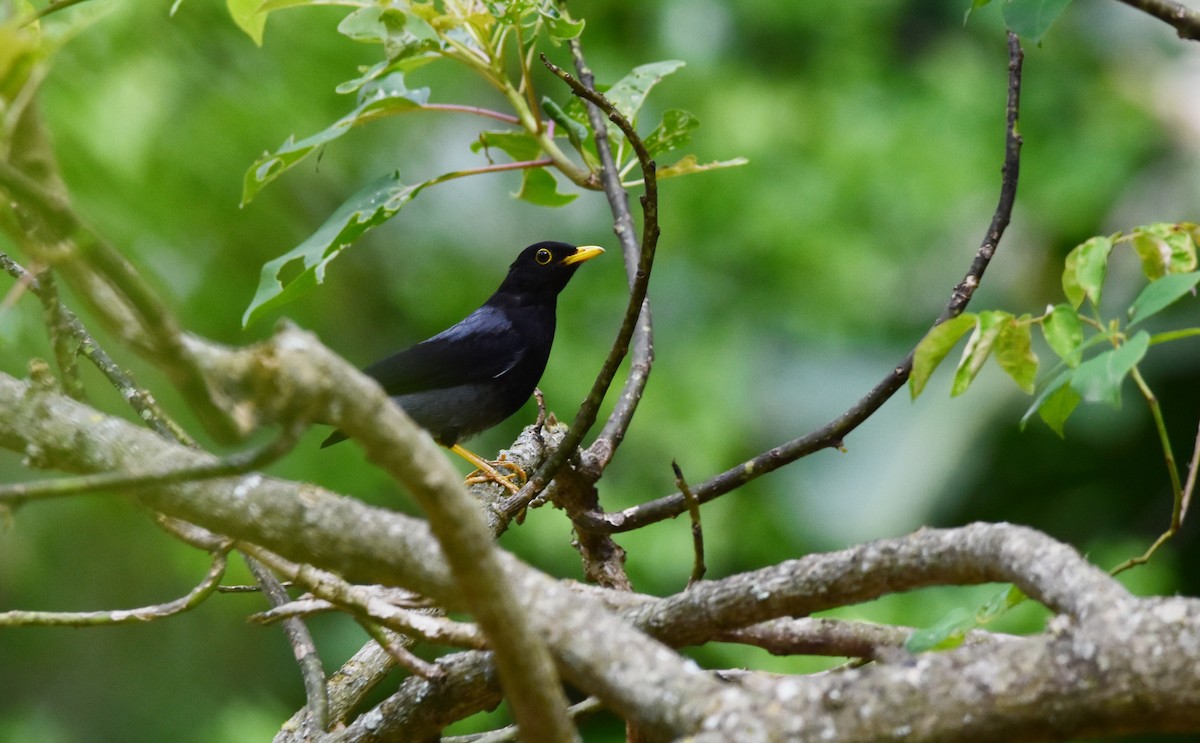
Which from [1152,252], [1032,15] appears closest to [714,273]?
[1032,15]

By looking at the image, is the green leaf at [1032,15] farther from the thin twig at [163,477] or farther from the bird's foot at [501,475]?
the bird's foot at [501,475]

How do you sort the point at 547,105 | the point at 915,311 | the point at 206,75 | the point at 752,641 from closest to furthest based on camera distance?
the point at 752,641, the point at 547,105, the point at 206,75, the point at 915,311

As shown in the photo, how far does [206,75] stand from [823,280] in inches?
181

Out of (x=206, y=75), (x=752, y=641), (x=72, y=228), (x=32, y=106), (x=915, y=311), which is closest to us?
(x=72, y=228)

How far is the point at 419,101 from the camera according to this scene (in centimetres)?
321

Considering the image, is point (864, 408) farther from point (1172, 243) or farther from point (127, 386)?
point (127, 386)

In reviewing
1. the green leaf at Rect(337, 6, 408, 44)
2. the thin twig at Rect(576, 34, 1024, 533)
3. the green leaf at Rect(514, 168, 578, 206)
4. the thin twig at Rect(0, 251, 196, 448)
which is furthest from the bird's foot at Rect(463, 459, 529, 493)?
the green leaf at Rect(337, 6, 408, 44)

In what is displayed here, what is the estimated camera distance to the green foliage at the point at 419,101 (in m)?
2.93

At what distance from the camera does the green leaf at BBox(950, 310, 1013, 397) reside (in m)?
2.06

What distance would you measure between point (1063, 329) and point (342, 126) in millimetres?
1819

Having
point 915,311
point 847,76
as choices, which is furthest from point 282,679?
point 847,76

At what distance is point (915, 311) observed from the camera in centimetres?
938

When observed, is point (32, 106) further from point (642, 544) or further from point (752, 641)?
point (642, 544)

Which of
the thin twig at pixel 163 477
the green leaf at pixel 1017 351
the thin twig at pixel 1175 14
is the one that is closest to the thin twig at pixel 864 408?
the thin twig at pixel 1175 14
